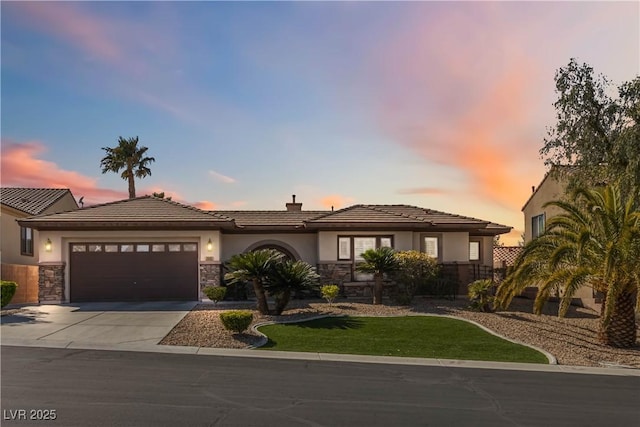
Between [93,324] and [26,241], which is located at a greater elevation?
[26,241]

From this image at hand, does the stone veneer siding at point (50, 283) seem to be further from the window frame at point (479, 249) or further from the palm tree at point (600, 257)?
the window frame at point (479, 249)

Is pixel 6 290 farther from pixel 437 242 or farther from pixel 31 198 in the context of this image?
pixel 437 242

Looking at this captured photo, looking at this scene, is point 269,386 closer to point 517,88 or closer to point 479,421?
point 479,421

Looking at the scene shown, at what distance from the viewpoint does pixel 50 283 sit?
21438mm

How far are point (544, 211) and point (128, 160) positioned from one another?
3650 cm

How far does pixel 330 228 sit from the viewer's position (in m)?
23.0

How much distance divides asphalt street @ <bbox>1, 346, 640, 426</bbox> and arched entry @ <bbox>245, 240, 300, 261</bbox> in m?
12.5

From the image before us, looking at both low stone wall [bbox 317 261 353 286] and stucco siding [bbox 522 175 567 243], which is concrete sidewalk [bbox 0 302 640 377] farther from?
stucco siding [bbox 522 175 567 243]

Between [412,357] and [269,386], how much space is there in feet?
15.8

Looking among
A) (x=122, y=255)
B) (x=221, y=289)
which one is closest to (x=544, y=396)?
(x=221, y=289)

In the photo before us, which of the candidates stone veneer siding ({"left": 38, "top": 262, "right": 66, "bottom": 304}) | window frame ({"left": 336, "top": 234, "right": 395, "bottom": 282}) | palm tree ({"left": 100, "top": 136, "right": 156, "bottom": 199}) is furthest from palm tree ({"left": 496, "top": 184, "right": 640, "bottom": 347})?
palm tree ({"left": 100, "top": 136, "right": 156, "bottom": 199})

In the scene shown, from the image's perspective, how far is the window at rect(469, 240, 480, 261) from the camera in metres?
26.1

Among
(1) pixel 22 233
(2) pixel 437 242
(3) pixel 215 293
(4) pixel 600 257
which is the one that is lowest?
→ (3) pixel 215 293

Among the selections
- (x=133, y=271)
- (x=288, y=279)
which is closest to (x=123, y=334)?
(x=288, y=279)
